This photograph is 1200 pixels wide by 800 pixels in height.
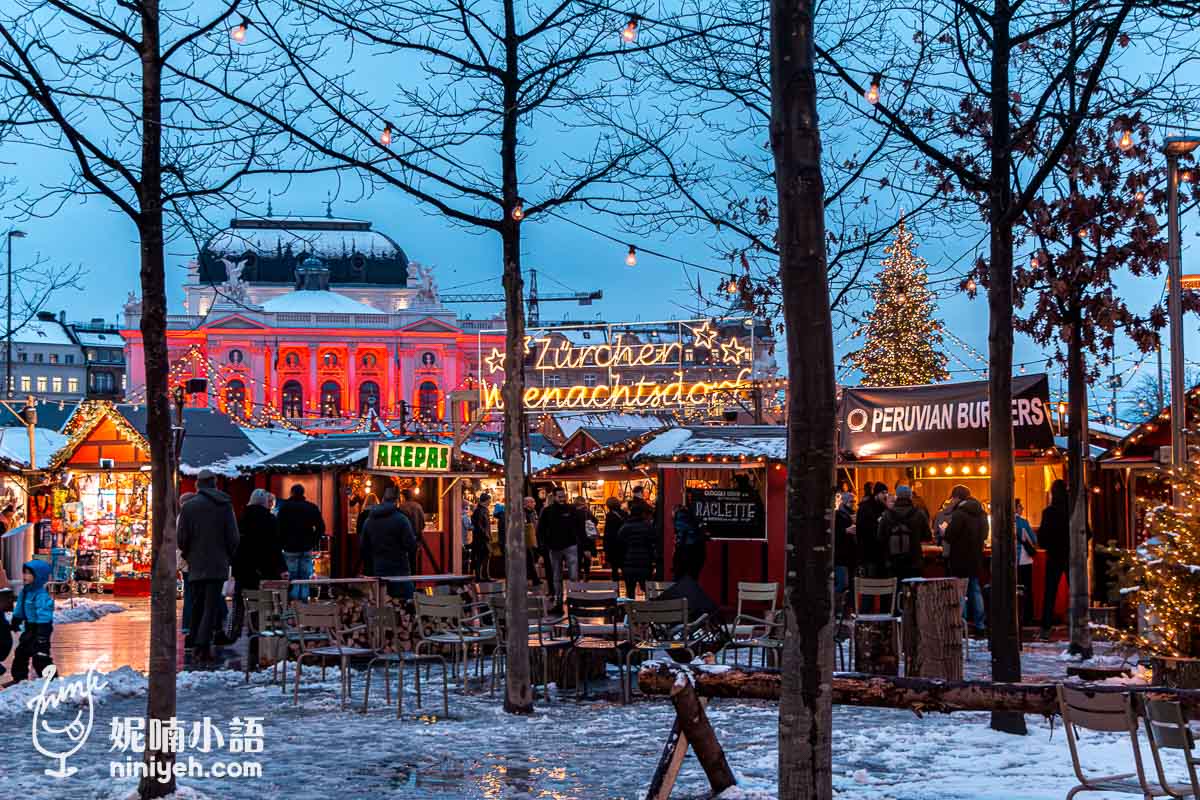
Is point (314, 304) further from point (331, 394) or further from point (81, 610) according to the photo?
point (81, 610)

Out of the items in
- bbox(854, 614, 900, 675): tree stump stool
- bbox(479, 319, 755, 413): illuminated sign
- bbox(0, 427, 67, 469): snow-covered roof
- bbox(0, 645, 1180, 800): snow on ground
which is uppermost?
bbox(479, 319, 755, 413): illuminated sign

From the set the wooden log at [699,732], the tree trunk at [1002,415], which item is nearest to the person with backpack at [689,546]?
the tree trunk at [1002,415]

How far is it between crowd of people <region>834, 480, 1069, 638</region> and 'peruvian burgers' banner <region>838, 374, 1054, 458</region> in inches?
32.9

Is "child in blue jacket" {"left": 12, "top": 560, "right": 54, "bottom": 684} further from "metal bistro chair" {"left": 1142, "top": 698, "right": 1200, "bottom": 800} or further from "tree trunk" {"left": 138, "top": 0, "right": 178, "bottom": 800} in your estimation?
"metal bistro chair" {"left": 1142, "top": 698, "right": 1200, "bottom": 800}

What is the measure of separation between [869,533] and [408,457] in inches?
280

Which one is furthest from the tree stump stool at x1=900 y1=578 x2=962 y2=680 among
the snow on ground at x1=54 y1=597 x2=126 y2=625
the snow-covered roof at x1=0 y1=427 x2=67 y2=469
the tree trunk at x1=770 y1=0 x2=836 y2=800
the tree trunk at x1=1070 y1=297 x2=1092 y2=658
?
the snow-covered roof at x1=0 y1=427 x2=67 y2=469

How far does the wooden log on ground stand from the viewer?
7.32 metres

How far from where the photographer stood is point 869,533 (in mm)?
17109

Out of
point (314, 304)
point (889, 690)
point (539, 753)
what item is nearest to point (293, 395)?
point (314, 304)

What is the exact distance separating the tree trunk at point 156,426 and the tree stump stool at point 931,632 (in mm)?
5270

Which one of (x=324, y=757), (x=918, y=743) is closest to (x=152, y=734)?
(x=324, y=757)

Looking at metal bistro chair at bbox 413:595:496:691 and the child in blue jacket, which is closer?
metal bistro chair at bbox 413:595:496:691

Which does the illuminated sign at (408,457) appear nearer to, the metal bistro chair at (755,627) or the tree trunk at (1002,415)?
the metal bistro chair at (755,627)

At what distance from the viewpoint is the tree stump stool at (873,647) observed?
12.2 metres
